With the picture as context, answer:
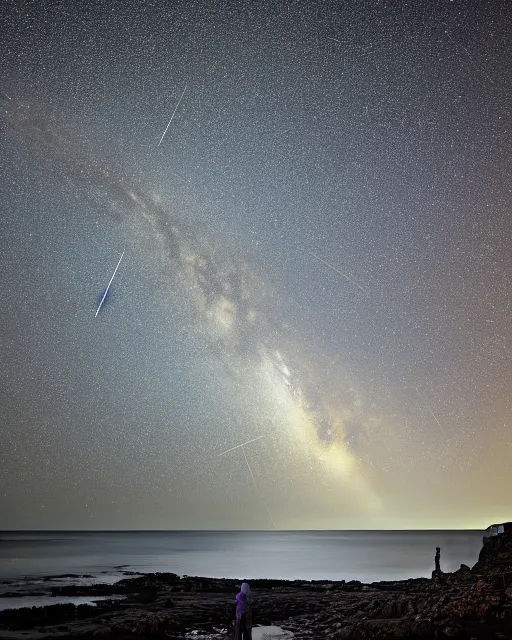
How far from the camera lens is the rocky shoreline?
19.4 m

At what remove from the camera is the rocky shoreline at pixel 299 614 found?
19.4 metres

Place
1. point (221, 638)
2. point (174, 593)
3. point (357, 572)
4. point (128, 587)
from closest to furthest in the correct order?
1. point (221, 638)
2. point (174, 593)
3. point (128, 587)
4. point (357, 572)

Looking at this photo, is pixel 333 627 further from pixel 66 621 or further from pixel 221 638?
pixel 66 621

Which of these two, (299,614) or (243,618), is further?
(299,614)

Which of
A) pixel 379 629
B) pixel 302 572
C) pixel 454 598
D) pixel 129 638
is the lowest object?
pixel 129 638

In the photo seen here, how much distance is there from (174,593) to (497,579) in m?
17.7

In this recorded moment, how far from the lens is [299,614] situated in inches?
1037

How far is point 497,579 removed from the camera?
94.8 ft

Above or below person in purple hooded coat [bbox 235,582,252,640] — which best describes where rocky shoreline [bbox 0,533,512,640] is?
above

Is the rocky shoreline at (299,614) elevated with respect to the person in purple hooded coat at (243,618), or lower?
elevated

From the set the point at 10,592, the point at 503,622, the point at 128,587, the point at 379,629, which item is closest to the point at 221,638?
the point at 379,629

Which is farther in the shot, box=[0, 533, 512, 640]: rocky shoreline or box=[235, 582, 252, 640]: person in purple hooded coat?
box=[0, 533, 512, 640]: rocky shoreline

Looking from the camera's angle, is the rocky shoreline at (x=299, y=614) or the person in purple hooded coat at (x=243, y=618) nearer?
the person in purple hooded coat at (x=243, y=618)

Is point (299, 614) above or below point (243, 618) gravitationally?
above
